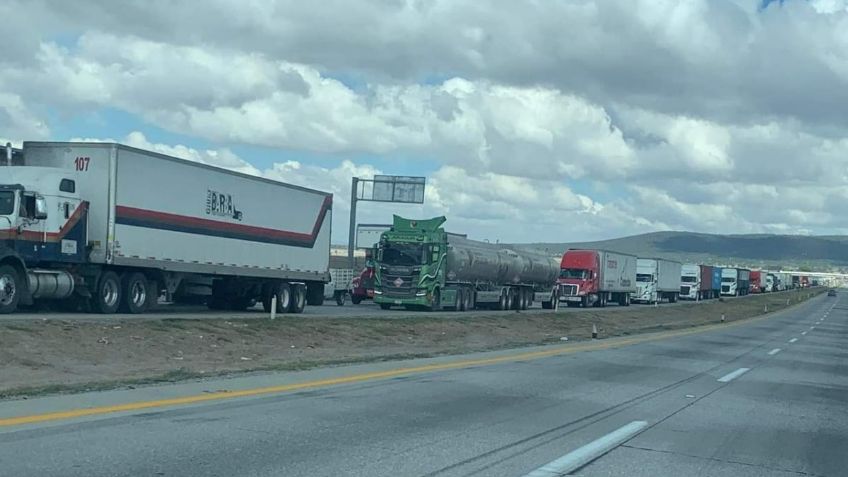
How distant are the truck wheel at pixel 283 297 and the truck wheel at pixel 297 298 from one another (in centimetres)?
30

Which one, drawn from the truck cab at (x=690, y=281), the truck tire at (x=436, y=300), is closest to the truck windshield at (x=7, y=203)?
the truck tire at (x=436, y=300)

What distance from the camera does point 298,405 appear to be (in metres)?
12.3

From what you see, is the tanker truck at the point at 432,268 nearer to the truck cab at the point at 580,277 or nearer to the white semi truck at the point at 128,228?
the white semi truck at the point at 128,228

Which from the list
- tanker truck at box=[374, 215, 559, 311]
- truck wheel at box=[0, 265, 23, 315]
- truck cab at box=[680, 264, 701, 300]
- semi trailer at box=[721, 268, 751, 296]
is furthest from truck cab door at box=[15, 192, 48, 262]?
semi trailer at box=[721, 268, 751, 296]

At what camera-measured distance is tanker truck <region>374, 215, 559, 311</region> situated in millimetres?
42688

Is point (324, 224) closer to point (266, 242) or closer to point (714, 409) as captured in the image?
point (266, 242)

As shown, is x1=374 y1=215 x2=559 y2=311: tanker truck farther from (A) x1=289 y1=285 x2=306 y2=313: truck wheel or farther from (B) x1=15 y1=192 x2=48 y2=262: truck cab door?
(B) x1=15 y1=192 x2=48 y2=262: truck cab door

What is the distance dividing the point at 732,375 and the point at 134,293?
15417 mm

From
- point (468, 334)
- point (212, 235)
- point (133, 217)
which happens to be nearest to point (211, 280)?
point (212, 235)

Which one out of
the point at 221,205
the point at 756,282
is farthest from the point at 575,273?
the point at 756,282

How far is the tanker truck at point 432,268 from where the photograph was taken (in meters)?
42.7

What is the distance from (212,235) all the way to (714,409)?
18178 mm

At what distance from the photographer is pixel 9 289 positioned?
22359 mm

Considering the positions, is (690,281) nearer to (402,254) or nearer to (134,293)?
(402,254)
